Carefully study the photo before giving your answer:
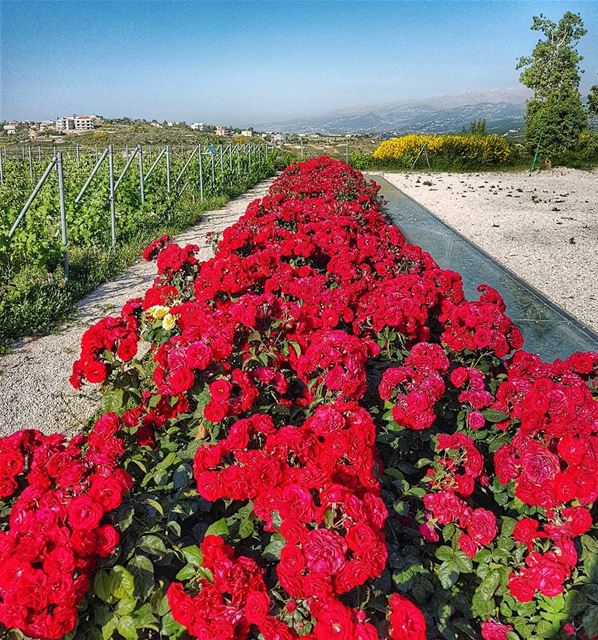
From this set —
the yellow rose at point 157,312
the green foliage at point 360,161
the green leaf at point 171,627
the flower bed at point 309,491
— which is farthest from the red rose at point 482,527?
the green foliage at point 360,161

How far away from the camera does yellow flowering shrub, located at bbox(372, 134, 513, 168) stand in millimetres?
22656

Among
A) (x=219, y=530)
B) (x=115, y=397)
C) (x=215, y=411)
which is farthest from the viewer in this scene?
(x=115, y=397)

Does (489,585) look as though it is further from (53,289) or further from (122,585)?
(53,289)

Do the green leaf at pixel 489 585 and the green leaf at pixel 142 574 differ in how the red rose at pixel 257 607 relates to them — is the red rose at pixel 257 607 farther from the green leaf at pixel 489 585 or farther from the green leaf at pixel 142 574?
the green leaf at pixel 489 585

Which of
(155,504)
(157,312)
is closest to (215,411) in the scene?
(155,504)

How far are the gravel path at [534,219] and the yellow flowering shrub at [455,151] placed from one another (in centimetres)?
199

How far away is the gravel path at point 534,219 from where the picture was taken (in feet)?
23.0

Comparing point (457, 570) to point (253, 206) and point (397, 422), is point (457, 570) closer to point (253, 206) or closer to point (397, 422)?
point (397, 422)

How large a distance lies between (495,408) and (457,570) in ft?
2.06

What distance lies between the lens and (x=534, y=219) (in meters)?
11.6

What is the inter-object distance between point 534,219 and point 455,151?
1262 centimetres

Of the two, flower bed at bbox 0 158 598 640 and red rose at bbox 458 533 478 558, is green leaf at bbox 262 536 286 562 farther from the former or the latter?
red rose at bbox 458 533 478 558

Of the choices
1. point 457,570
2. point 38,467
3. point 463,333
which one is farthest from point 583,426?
point 38,467

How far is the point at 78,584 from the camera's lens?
1.12 meters
